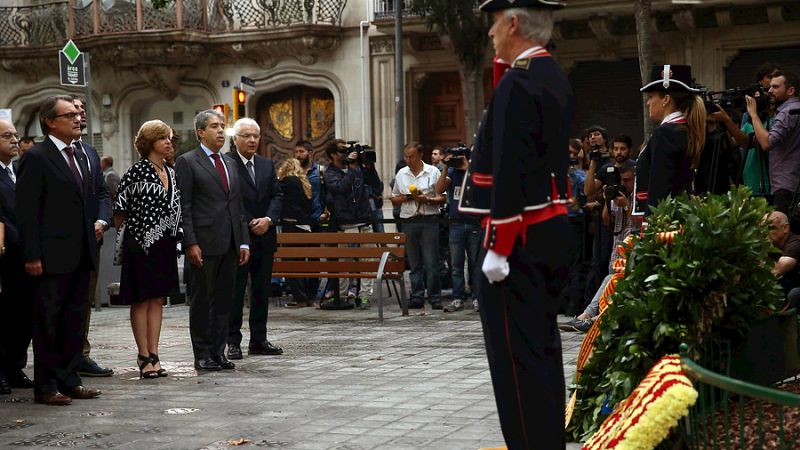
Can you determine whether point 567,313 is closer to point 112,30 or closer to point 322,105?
point 322,105

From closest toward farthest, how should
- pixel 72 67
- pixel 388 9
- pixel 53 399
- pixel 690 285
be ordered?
pixel 690 285 → pixel 53 399 → pixel 72 67 → pixel 388 9

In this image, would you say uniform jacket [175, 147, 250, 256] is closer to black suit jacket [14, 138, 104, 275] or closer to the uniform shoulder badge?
black suit jacket [14, 138, 104, 275]

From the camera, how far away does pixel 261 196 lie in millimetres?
11656

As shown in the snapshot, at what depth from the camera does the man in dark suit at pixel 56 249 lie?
912 cm

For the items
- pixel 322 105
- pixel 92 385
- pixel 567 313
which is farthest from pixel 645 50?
pixel 322 105

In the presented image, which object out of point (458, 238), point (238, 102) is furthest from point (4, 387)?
point (238, 102)

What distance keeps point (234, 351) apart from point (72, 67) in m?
8.13

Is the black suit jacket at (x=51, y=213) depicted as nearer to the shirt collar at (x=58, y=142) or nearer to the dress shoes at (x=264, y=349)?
the shirt collar at (x=58, y=142)

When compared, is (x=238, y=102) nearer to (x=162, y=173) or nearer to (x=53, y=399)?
(x=162, y=173)

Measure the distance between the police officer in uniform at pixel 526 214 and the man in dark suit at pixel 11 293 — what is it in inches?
214

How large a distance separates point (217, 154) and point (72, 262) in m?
1.87

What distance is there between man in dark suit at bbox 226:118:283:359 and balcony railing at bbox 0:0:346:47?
1956 centimetres

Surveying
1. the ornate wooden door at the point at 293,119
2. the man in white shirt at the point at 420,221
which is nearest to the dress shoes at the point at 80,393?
the man in white shirt at the point at 420,221

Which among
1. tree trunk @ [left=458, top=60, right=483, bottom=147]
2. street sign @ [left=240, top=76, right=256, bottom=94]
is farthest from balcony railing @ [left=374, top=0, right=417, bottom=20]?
street sign @ [left=240, top=76, right=256, bottom=94]
